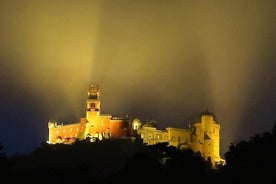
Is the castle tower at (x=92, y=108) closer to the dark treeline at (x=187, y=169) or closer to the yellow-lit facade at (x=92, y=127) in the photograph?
the yellow-lit facade at (x=92, y=127)

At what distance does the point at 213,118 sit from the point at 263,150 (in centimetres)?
7717

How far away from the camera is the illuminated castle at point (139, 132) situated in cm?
12744

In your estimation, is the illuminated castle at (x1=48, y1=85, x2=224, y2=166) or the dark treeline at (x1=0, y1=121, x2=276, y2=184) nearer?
the dark treeline at (x1=0, y1=121, x2=276, y2=184)

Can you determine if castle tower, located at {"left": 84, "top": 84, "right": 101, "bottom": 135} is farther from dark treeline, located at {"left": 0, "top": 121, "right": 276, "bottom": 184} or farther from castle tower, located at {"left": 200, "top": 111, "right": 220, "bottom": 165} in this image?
dark treeline, located at {"left": 0, "top": 121, "right": 276, "bottom": 184}

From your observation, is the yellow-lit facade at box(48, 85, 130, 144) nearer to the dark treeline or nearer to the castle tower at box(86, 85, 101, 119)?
the castle tower at box(86, 85, 101, 119)

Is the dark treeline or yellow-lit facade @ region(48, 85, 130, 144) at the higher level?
yellow-lit facade @ region(48, 85, 130, 144)

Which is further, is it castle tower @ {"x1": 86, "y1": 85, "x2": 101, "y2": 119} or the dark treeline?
castle tower @ {"x1": 86, "y1": 85, "x2": 101, "y2": 119}

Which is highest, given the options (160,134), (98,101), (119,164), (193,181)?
(98,101)

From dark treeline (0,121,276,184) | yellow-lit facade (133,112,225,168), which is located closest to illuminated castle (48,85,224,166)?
yellow-lit facade (133,112,225,168)

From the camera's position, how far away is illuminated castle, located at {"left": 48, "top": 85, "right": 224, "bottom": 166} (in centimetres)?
12744

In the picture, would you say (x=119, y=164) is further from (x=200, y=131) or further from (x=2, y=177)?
(x=2, y=177)

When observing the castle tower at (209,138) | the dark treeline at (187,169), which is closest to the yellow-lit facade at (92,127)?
the castle tower at (209,138)

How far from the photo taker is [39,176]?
2594 inches

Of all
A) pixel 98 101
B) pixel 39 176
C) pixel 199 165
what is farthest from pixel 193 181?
pixel 98 101
